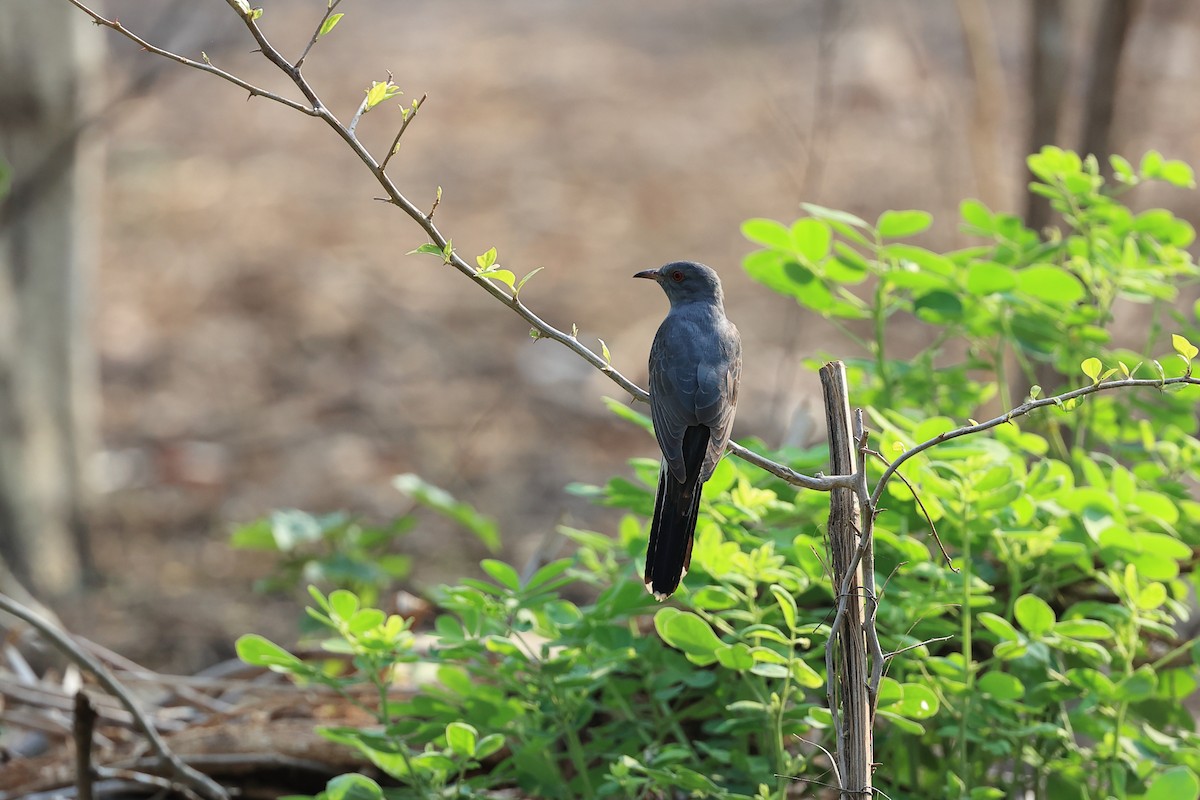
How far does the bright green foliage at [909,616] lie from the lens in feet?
7.57

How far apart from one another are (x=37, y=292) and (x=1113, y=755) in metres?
5.12

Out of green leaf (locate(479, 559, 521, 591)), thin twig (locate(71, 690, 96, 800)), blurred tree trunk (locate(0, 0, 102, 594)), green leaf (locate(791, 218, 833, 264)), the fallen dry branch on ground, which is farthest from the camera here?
blurred tree trunk (locate(0, 0, 102, 594))

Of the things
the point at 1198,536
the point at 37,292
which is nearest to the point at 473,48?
the point at 37,292

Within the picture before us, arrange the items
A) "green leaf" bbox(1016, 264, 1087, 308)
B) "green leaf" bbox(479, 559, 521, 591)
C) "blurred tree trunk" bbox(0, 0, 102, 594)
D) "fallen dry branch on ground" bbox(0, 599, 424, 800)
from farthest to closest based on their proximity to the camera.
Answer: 1. "blurred tree trunk" bbox(0, 0, 102, 594)
2. "fallen dry branch on ground" bbox(0, 599, 424, 800)
3. "green leaf" bbox(1016, 264, 1087, 308)
4. "green leaf" bbox(479, 559, 521, 591)

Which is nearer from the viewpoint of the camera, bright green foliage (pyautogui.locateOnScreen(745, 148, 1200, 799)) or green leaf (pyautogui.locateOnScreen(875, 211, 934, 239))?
bright green foliage (pyautogui.locateOnScreen(745, 148, 1200, 799))

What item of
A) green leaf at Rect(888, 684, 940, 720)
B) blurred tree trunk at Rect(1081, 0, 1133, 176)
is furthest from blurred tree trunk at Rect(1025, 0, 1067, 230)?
green leaf at Rect(888, 684, 940, 720)

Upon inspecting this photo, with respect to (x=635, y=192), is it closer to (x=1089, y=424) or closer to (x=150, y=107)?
(x=150, y=107)

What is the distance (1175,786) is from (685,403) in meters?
1.15

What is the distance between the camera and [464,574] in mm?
6117

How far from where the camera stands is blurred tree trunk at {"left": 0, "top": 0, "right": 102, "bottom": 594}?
545 centimetres

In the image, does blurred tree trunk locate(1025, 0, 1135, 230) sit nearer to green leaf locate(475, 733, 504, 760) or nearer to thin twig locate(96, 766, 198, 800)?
green leaf locate(475, 733, 504, 760)

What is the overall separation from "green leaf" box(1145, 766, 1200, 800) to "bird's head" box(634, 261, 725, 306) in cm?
150

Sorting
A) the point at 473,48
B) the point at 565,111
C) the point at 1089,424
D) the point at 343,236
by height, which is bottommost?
the point at 1089,424

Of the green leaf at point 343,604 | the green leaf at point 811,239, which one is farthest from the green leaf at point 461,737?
the green leaf at point 811,239
